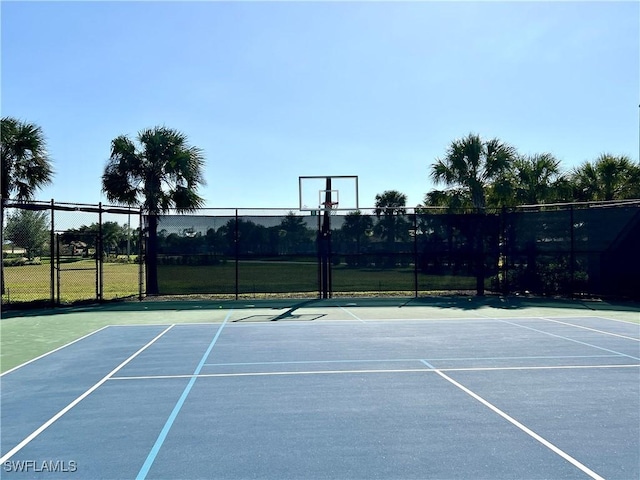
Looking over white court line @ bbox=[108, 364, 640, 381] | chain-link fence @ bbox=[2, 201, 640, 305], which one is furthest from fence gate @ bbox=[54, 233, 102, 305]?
white court line @ bbox=[108, 364, 640, 381]

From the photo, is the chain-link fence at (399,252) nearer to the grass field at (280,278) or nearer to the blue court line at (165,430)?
the grass field at (280,278)

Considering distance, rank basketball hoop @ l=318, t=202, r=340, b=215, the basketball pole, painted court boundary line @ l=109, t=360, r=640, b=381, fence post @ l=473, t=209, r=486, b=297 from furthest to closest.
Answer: fence post @ l=473, t=209, r=486, b=297
the basketball pole
basketball hoop @ l=318, t=202, r=340, b=215
painted court boundary line @ l=109, t=360, r=640, b=381

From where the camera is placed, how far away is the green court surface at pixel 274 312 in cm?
1139

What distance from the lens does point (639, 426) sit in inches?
198

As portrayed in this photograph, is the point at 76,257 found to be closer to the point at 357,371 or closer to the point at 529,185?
the point at 357,371

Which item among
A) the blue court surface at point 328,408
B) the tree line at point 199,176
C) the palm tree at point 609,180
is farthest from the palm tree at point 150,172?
the palm tree at point 609,180

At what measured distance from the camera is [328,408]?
5668 millimetres

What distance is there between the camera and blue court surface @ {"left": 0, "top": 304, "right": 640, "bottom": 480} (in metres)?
4.22

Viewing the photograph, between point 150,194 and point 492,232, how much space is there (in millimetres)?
13108

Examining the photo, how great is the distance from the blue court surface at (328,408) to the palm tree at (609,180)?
1255 cm

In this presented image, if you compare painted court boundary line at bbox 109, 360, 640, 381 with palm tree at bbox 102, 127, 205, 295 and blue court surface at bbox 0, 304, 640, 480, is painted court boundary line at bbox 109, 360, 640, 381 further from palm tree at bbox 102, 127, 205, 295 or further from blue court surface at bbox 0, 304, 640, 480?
palm tree at bbox 102, 127, 205, 295

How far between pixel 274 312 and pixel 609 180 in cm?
1568

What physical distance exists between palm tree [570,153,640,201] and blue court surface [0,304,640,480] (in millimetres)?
12549

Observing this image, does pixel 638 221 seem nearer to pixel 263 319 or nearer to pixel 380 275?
pixel 380 275
